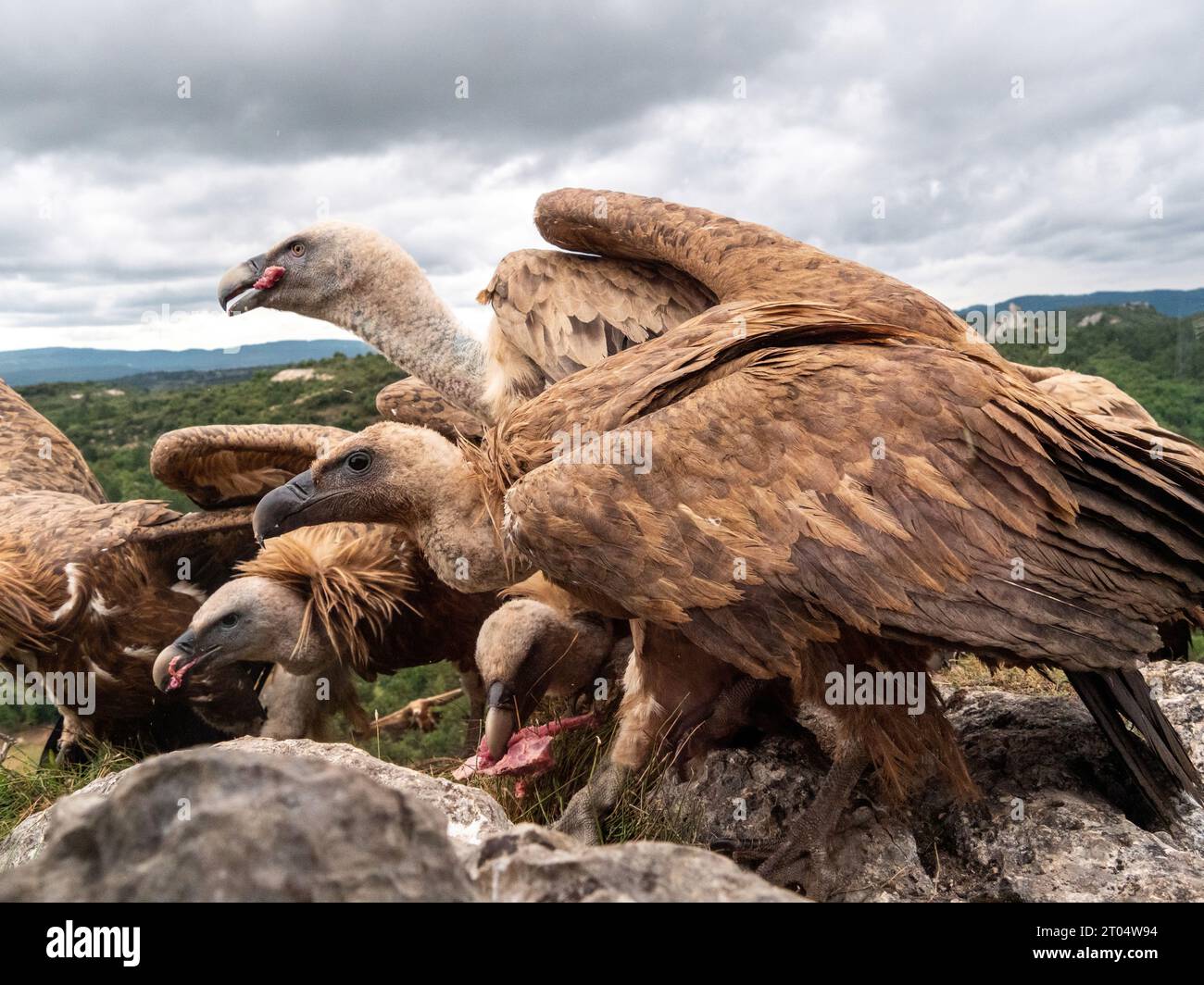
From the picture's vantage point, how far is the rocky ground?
1316 millimetres

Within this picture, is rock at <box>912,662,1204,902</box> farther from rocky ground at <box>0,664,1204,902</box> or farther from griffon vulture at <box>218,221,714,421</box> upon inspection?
griffon vulture at <box>218,221,714,421</box>

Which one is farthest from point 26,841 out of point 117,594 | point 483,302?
point 483,302

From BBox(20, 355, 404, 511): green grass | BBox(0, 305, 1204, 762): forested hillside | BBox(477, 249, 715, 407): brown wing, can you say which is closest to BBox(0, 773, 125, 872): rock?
BBox(477, 249, 715, 407): brown wing

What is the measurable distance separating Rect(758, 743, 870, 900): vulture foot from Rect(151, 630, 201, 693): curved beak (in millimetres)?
3401

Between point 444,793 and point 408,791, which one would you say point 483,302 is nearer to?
point 444,793

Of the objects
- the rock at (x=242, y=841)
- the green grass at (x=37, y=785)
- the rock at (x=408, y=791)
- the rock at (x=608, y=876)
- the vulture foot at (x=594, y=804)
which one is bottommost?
the green grass at (x=37, y=785)

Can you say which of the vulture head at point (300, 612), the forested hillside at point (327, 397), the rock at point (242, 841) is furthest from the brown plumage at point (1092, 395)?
the forested hillside at point (327, 397)

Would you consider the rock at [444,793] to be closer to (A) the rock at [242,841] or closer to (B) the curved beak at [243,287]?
(A) the rock at [242,841]

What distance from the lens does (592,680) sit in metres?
4.95

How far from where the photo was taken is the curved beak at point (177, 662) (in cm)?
533

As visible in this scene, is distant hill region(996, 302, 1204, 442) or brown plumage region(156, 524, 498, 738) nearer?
brown plumage region(156, 524, 498, 738)

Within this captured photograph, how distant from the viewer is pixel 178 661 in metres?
5.33
